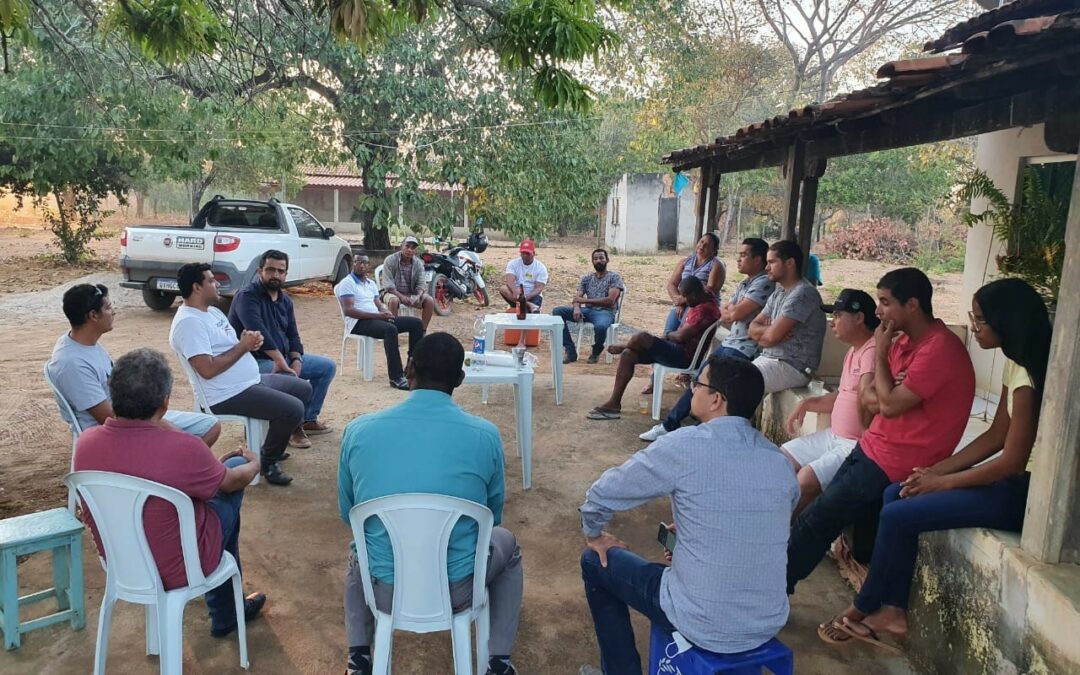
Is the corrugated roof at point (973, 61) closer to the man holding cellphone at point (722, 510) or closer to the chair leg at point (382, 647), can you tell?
the man holding cellphone at point (722, 510)

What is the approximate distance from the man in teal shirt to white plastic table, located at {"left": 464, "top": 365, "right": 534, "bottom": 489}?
Result: 197 centimetres

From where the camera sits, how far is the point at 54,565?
114 inches

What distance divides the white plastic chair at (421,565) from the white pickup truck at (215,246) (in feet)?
24.2

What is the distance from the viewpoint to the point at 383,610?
236 centimetres

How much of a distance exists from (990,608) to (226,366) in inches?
144

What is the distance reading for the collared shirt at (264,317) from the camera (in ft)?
15.3

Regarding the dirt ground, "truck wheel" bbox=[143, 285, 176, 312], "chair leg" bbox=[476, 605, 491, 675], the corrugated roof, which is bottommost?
the dirt ground

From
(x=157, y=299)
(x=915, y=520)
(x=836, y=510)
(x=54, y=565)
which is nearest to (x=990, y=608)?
(x=915, y=520)

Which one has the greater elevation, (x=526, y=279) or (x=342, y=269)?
(x=526, y=279)

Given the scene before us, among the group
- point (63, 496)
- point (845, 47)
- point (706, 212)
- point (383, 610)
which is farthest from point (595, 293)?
point (845, 47)

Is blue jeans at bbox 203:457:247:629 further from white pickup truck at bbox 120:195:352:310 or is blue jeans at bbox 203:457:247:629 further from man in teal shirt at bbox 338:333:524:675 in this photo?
white pickup truck at bbox 120:195:352:310

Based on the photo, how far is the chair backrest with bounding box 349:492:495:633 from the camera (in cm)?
222

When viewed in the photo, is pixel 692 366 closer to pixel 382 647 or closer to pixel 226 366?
pixel 226 366

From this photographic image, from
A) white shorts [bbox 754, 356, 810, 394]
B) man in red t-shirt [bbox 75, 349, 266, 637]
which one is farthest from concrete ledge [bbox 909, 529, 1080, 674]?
man in red t-shirt [bbox 75, 349, 266, 637]
